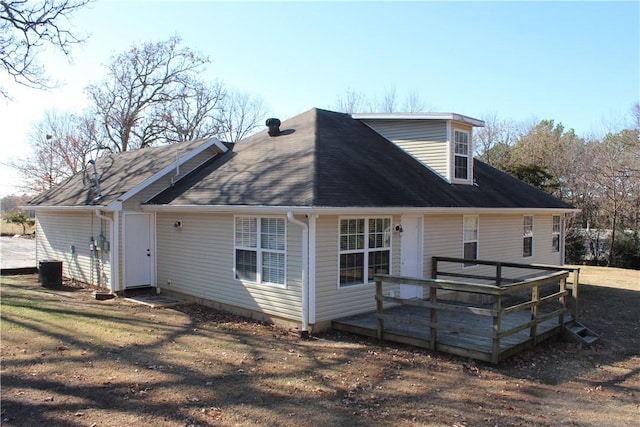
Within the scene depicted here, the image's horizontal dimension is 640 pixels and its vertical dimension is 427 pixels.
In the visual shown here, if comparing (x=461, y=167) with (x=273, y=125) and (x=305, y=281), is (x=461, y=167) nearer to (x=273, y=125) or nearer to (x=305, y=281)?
(x=273, y=125)

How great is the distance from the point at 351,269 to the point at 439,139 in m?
5.70

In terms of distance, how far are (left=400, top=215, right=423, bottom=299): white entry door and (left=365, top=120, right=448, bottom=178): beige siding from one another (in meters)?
2.82

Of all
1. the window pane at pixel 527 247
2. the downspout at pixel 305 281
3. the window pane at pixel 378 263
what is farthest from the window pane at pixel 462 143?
the downspout at pixel 305 281

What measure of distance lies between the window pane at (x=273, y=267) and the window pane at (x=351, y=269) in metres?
1.23

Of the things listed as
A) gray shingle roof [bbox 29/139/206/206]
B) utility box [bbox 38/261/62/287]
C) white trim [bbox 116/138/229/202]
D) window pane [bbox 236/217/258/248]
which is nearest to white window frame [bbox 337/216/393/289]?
window pane [bbox 236/217/258/248]

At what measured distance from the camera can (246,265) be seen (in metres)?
10.5

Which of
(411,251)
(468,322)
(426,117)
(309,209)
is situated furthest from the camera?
(426,117)

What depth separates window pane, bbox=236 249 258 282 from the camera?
1034cm

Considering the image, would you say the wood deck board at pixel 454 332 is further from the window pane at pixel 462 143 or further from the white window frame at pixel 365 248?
the window pane at pixel 462 143

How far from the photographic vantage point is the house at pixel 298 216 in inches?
378

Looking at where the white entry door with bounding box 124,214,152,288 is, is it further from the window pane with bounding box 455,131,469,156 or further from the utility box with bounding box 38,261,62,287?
the window pane with bounding box 455,131,469,156

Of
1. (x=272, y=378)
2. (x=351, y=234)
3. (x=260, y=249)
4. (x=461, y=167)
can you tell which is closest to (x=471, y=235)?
(x=461, y=167)

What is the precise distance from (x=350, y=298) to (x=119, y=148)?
32390 millimetres

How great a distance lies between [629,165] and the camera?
27.2m
